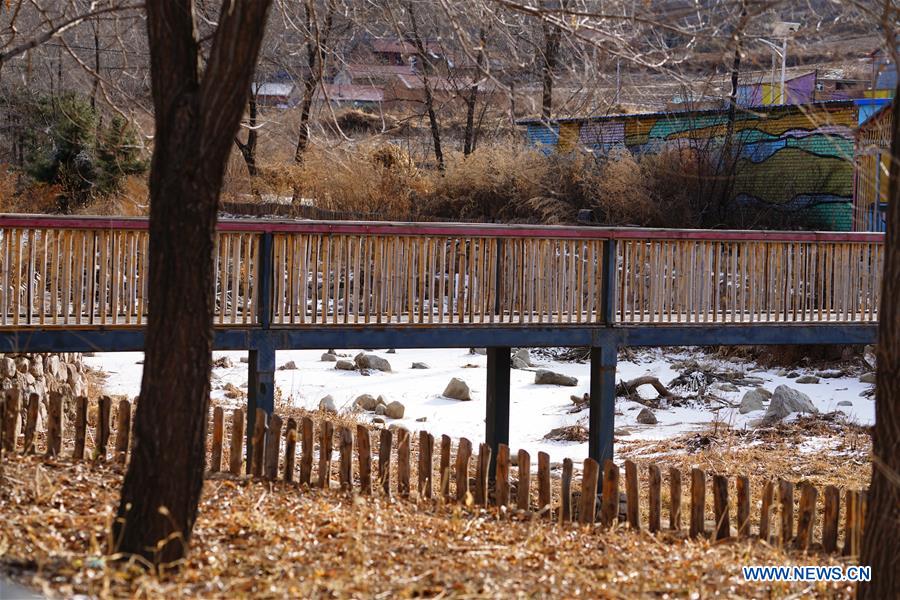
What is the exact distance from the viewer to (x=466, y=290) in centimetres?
1132

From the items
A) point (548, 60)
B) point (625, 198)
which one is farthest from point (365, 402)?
point (625, 198)

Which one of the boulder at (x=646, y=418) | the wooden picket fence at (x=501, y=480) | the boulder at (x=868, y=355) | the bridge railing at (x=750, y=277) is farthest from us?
the boulder at (x=868, y=355)

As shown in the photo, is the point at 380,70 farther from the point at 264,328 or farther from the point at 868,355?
the point at 264,328

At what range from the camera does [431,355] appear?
2134 cm

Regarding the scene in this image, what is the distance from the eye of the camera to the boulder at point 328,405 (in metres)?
16.3

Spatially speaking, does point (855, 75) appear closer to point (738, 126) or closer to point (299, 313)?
point (738, 126)

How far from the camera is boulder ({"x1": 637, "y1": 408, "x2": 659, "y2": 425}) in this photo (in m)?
16.5

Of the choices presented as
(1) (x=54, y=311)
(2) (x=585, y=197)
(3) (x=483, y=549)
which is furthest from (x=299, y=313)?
(2) (x=585, y=197)

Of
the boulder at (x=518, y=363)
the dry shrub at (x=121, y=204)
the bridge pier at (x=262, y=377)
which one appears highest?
the dry shrub at (x=121, y=204)

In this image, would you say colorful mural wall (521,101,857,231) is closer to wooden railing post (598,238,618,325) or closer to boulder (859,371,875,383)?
boulder (859,371,875,383)

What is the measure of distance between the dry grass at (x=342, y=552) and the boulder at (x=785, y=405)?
891 cm

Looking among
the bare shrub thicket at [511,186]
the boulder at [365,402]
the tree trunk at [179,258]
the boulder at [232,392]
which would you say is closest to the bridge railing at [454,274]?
the tree trunk at [179,258]

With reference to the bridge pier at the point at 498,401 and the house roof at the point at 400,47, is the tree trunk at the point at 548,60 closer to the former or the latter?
the bridge pier at the point at 498,401

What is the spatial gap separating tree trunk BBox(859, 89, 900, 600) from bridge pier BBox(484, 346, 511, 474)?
669 cm
